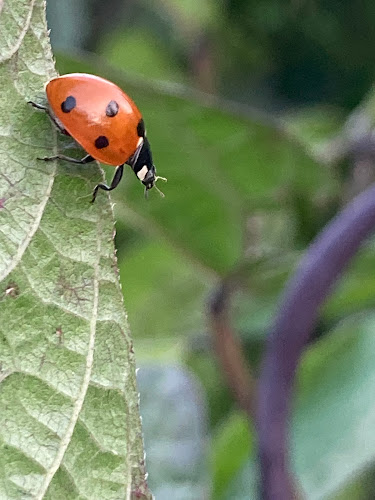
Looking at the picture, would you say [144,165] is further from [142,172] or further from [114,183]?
[114,183]

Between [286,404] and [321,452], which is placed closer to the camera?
A: [286,404]

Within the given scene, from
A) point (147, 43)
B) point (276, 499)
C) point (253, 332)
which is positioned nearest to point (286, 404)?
point (276, 499)

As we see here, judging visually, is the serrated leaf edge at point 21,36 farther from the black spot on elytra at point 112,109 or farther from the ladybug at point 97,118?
the black spot on elytra at point 112,109

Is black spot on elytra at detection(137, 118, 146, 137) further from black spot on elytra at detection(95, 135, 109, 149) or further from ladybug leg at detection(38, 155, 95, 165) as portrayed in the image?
ladybug leg at detection(38, 155, 95, 165)

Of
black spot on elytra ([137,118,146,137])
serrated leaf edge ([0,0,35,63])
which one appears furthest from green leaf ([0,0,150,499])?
black spot on elytra ([137,118,146,137])

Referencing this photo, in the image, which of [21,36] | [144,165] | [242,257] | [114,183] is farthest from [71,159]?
[242,257]

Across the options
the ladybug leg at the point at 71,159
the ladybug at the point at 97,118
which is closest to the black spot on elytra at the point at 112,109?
the ladybug at the point at 97,118

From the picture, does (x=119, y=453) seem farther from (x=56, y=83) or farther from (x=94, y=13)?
(x=94, y=13)
